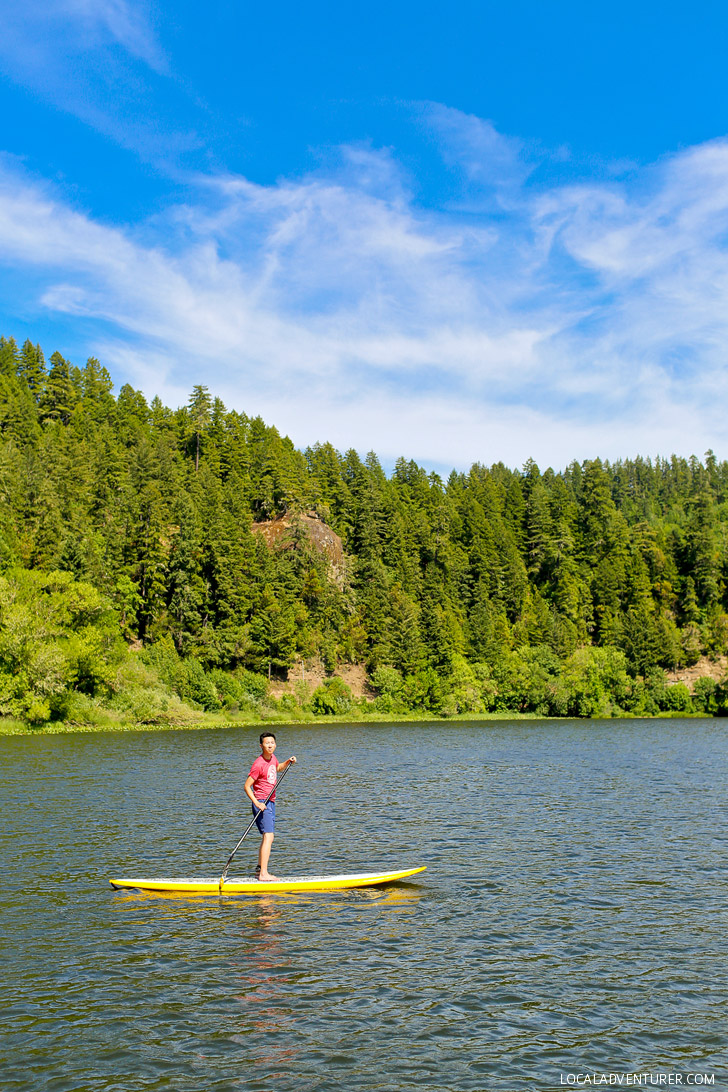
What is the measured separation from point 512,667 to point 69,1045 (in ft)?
394

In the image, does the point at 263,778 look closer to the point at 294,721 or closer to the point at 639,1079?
the point at 639,1079

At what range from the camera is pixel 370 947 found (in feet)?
51.4

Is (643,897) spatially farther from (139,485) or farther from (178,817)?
(139,485)

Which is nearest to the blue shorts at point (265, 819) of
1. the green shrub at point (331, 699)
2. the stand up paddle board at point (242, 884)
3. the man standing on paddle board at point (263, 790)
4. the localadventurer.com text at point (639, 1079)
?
the man standing on paddle board at point (263, 790)

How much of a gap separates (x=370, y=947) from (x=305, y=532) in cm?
12475

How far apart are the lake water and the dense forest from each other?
4669 cm

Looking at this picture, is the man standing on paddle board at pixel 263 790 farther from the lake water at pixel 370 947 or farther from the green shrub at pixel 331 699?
the green shrub at pixel 331 699

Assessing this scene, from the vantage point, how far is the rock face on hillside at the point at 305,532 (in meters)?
141

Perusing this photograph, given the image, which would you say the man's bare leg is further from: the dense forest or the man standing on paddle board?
the dense forest

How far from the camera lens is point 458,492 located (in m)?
198

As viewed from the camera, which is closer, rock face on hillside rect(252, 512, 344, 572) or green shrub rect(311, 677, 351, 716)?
green shrub rect(311, 677, 351, 716)

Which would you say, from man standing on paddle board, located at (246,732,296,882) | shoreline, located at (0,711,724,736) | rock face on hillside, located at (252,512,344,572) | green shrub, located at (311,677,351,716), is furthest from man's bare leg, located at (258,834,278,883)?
rock face on hillside, located at (252,512,344,572)

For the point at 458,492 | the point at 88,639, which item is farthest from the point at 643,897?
the point at 458,492

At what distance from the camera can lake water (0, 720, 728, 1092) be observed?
10969 millimetres
